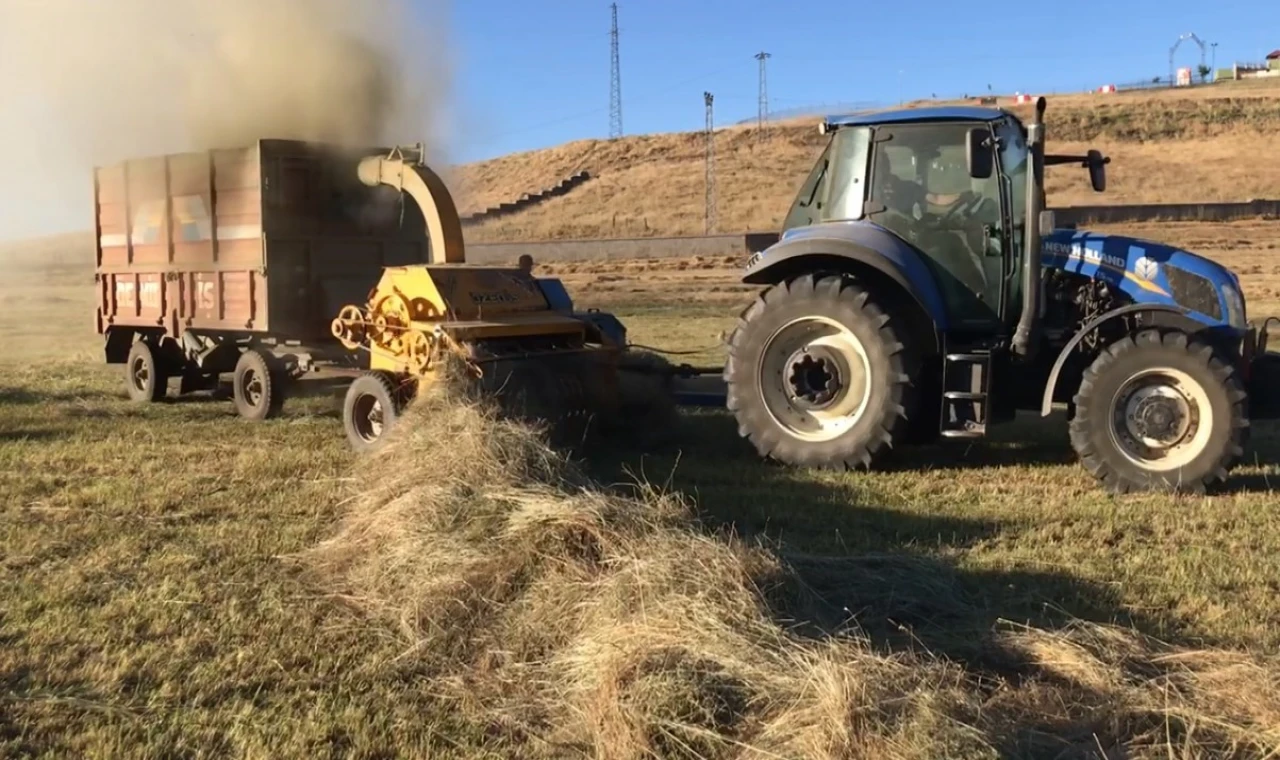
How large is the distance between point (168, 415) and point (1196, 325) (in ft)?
27.7

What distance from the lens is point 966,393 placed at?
678 centimetres

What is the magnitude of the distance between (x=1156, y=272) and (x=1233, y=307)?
0.48m

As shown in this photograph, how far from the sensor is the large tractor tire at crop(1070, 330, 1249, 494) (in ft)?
20.5

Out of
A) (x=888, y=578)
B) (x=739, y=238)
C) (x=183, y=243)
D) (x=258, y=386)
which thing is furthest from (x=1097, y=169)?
(x=739, y=238)

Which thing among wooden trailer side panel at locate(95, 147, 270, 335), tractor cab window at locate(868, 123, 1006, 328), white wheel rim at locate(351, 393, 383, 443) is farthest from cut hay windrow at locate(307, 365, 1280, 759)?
wooden trailer side panel at locate(95, 147, 270, 335)

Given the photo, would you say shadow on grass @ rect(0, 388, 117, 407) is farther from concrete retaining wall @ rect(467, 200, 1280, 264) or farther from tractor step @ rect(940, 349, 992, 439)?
concrete retaining wall @ rect(467, 200, 1280, 264)

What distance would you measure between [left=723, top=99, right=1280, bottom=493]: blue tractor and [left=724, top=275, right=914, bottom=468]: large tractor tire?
0.01 metres

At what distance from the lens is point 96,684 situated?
3.77 metres

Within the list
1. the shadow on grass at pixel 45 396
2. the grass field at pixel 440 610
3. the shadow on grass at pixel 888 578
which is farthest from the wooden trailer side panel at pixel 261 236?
the shadow on grass at pixel 888 578

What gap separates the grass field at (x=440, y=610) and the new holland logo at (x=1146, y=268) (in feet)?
4.55

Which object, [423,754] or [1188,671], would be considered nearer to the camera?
[423,754]

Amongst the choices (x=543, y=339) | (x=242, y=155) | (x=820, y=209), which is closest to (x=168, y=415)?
(x=242, y=155)

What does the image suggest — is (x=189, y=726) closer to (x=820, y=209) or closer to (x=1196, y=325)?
(x=820, y=209)

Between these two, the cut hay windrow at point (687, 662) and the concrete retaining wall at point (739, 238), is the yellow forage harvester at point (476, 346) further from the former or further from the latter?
the concrete retaining wall at point (739, 238)
